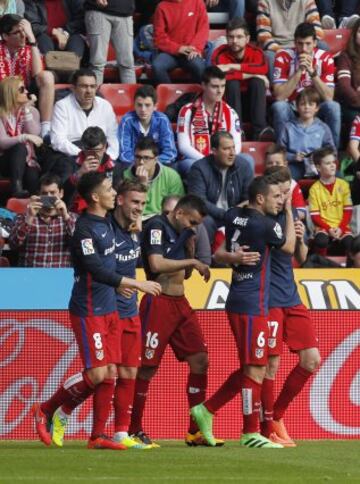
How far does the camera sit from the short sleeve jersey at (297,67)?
1888 centimetres

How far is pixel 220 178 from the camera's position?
653 inches

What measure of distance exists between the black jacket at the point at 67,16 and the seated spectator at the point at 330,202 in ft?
13.2

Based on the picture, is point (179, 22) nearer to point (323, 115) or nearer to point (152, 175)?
point (323, 115)

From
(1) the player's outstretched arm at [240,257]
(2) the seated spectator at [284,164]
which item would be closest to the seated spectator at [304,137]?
(2) the seated spectator at [284,164]

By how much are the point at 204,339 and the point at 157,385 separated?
0.98 metres

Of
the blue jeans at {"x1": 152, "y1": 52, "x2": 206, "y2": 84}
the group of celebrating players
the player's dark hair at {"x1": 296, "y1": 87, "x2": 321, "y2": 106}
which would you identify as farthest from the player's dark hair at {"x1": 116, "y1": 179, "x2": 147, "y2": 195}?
the blue jeans at {"x1": 152, "y1": 52, "x2": 206, "y2": 84}

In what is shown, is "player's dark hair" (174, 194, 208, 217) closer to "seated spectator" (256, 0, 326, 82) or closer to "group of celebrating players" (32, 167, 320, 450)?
"group of celebrating players" (32, 167, 320, 450)

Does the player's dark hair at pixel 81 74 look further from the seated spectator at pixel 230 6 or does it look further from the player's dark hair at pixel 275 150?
the seated spectator at pixel 230 6

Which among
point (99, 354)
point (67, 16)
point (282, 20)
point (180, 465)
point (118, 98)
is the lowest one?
point (180, 465)

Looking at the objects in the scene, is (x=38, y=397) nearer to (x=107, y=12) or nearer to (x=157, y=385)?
(x=157, y=385)

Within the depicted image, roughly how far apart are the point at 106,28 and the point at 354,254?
→ 5036mm

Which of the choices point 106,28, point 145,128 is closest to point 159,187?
point 145,128

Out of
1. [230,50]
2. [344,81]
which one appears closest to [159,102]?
[230,50]

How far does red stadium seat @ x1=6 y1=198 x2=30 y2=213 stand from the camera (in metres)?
16.6
